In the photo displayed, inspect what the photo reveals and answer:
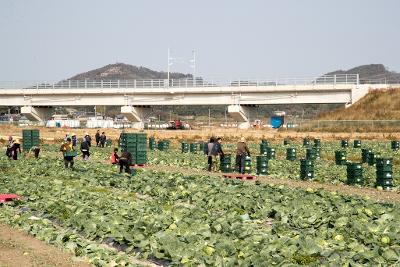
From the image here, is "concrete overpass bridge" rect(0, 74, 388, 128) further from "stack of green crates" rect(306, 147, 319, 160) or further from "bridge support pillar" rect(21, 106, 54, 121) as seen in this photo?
"stack of green crates" rect(306, 147, 319, 160)

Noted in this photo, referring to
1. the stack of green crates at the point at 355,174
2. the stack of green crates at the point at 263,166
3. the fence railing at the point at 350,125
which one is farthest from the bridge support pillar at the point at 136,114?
the stack of green crates at the point at 355,174

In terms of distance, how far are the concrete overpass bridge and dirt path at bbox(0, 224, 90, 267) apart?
6666cm

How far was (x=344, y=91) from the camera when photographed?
78.9 meters

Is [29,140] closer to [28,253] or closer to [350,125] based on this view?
[28,253]

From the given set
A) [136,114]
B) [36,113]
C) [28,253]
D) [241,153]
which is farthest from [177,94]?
[28,253]

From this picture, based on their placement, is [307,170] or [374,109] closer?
[307,170]

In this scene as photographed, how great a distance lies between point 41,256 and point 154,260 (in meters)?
2.41

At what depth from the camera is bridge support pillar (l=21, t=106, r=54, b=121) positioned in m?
95.4

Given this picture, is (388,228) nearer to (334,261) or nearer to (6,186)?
(334,261)

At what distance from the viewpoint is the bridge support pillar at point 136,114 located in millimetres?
88294

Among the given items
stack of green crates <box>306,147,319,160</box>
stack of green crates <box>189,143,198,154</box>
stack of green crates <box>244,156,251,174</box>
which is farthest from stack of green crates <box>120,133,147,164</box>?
stack of green crates <box>189,143,198,154</box>

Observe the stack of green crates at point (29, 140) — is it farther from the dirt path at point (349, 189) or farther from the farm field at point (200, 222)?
the dirt path at point (349, 189)

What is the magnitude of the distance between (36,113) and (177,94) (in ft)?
84.1

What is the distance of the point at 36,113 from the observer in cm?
9700
